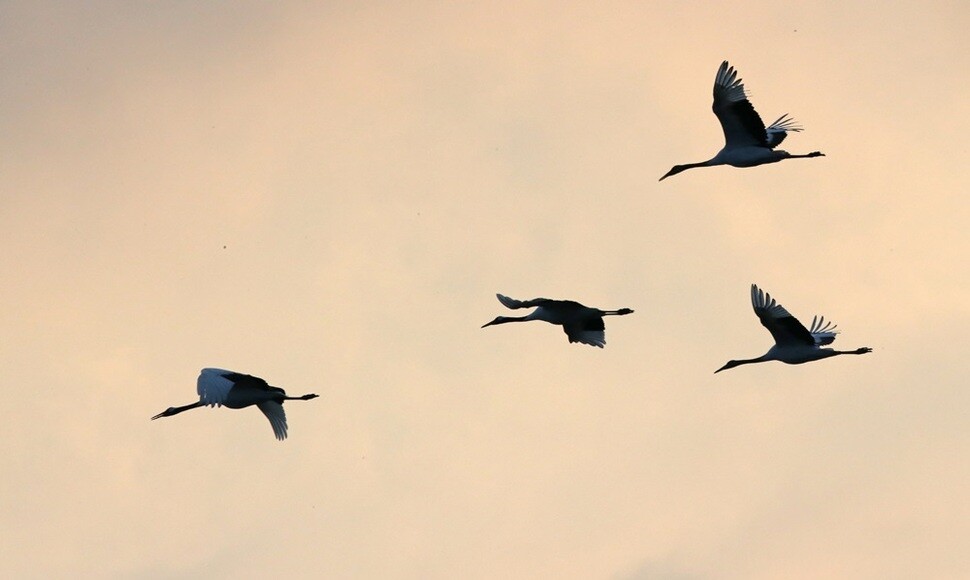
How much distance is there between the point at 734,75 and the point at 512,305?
906 cm

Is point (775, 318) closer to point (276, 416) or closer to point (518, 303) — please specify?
point (518, 303)

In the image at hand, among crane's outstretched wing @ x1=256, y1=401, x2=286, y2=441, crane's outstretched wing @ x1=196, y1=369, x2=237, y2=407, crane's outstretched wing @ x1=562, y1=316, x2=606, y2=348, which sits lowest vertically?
crane's outstretched wing @ x1=256, y1=401, x2=286, y2=441

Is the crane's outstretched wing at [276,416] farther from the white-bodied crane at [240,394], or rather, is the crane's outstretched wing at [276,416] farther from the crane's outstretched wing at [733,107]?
the crane's outstretched wing at [733,107]

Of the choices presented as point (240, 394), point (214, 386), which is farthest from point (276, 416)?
point (214, 386)

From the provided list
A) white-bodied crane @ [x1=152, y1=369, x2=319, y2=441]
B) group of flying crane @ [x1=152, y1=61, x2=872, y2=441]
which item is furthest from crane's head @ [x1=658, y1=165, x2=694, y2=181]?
white-bodied crane @ [x1=152, y1=369, x2=319, y2=441]

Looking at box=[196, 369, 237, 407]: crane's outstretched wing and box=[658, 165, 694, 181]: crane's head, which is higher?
box=[658, 165, 694, 181]: crane's head

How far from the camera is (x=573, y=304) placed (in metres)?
58.8

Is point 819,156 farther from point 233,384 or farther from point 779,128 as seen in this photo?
point 233,384

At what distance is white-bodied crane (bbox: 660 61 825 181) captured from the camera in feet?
179

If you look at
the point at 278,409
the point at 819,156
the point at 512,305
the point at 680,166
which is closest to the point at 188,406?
the point at 278,409

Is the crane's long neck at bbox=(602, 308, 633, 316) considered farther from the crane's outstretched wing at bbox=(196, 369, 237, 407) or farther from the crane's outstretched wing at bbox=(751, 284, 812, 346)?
the crane's outstretched wing at bbox=(196, 369, 237, 407)

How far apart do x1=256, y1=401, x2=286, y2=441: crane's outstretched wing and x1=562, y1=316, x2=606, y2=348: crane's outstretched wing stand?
28.7 ft

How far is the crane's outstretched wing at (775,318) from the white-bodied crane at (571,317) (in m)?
5.72

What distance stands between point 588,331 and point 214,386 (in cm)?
1274
